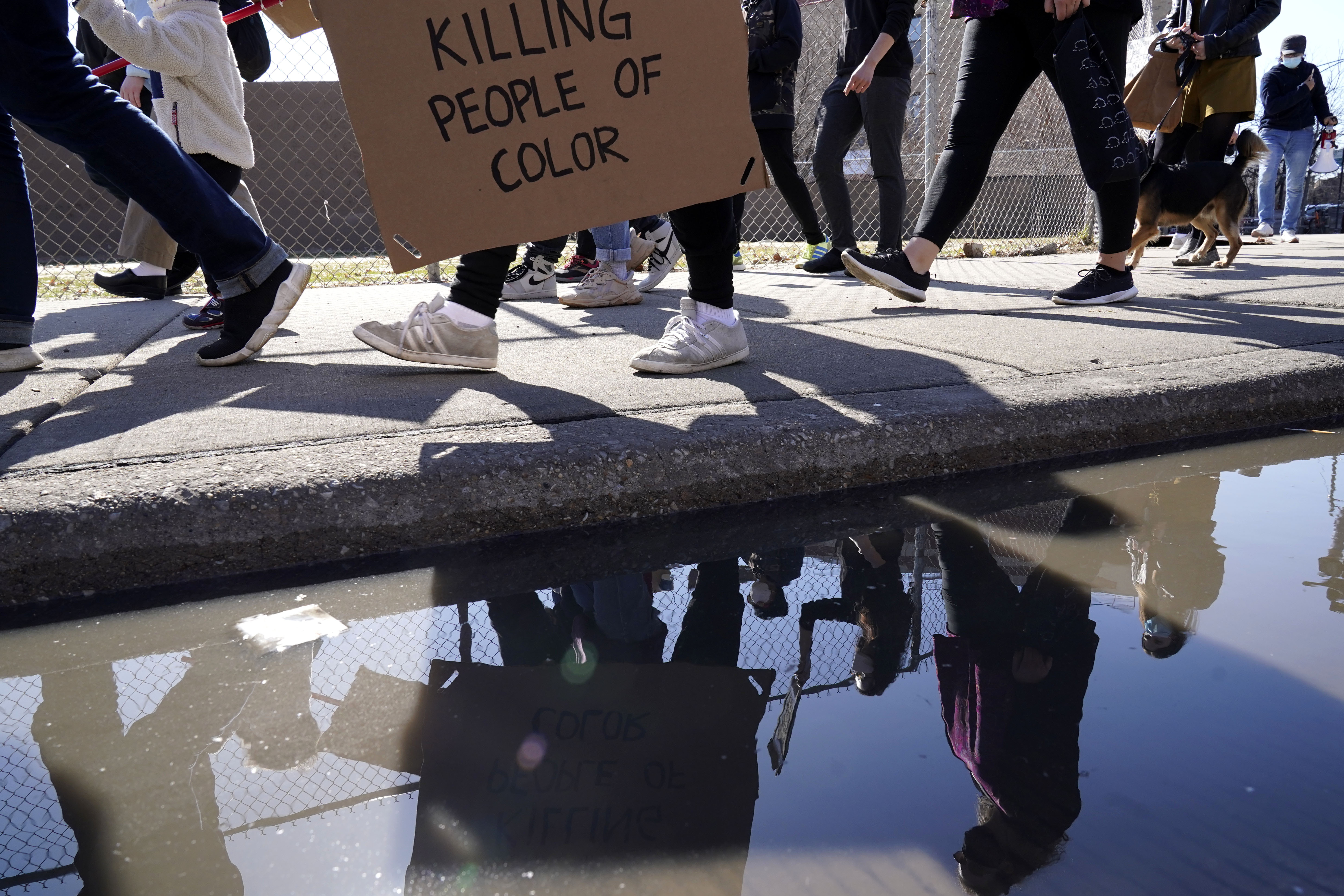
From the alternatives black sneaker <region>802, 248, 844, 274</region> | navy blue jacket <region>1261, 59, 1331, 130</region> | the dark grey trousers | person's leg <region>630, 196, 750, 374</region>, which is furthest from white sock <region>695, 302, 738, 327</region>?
navy blue jacket <region>1261, 59, 1331, 130</region>

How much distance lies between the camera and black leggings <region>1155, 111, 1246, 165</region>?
17.2 feet

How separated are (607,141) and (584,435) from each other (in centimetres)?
66

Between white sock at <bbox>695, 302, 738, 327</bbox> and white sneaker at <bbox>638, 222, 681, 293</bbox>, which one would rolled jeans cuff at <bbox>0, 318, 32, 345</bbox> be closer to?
white sock at <bbox>695, 302, 738, 327</bbox>

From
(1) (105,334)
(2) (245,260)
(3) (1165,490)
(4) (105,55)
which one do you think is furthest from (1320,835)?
(4) (105,55)

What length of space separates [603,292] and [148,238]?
5.99 feet

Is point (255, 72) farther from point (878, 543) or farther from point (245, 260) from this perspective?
point (878, 543)

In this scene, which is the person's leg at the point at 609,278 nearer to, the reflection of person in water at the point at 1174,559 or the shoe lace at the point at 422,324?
the shoe lace at the point at 422,324

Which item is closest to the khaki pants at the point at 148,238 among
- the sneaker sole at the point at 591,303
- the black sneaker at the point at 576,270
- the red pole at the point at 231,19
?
the red pole at the point at 231,19

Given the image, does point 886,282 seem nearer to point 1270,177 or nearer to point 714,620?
point 714,620

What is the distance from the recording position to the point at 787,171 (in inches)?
201

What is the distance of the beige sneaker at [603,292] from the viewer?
3.79m

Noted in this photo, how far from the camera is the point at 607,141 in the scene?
6.29ft

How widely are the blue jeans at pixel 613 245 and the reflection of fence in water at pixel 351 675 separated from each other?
2556 millimetres

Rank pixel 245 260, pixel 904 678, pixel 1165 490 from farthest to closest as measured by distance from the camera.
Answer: pixel 245 260 < pixel 1165 490 < pixel 904 678
